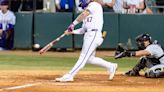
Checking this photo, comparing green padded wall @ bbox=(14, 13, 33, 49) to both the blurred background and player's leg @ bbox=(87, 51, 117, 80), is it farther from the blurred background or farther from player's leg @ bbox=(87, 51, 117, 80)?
player's leg @ bbox=(87, 51, 117, 80)

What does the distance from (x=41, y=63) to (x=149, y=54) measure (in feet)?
14.8

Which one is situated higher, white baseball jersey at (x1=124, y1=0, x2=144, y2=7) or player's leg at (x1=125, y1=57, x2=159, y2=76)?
white baseball jersey at (x1=124, y1=0, x2=144, y2=7)

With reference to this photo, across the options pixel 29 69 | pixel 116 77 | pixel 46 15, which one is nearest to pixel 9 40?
pixel 46 15

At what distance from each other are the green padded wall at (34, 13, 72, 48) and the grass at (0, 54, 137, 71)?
168 centimetres

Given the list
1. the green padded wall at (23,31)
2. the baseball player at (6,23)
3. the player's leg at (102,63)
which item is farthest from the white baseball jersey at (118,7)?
the player's leg at (102,63)

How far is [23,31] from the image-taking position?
1838cm

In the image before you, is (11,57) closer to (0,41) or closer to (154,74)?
(0,41)

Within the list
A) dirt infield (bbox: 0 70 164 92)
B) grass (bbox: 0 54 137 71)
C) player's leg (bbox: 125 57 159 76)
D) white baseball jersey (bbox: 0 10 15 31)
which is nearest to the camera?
dirt infield (bbox: 0 70 164 92)

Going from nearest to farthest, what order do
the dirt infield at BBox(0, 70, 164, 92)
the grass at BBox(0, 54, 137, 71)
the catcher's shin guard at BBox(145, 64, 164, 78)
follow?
the dirt infield at BBox(0, 70, 164, 92) < the catcher's shin guard at BBox(145, 64, 164, 78) < the grass at BBox(0, 54, 137, 71)

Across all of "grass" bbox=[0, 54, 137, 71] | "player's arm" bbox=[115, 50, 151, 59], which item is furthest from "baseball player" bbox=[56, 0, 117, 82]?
"grass" bbox=[0, 54, 137, 71]

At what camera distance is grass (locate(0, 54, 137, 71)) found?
13.7 m

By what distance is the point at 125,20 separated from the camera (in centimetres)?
1816

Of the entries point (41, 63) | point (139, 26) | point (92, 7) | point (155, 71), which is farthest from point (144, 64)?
point (139, 26)

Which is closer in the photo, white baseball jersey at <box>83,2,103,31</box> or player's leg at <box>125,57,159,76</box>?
white baseball jersey at <box>83,2,103,31</box>
